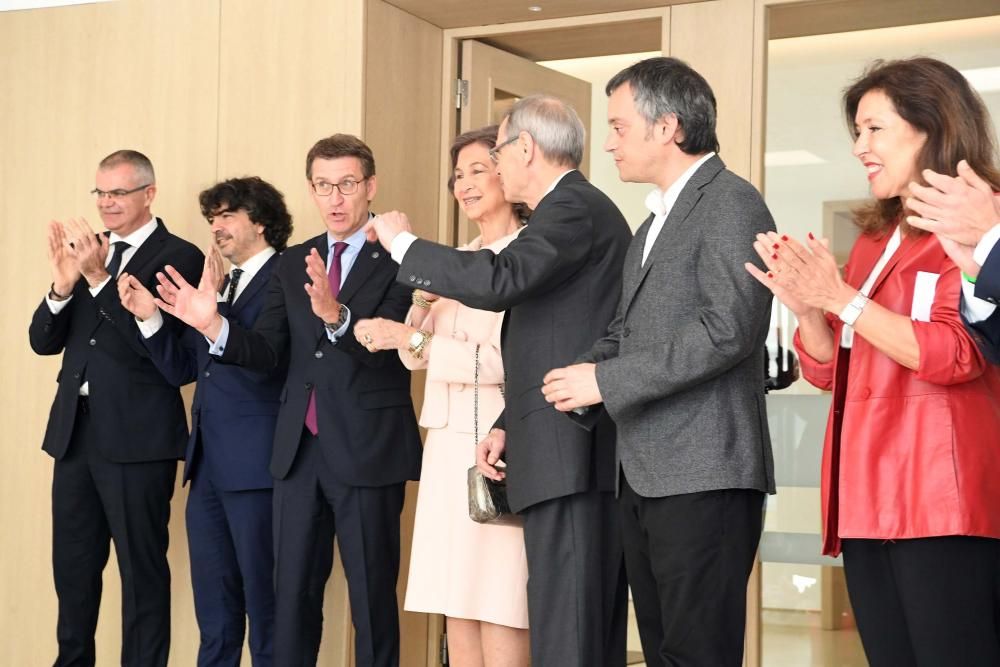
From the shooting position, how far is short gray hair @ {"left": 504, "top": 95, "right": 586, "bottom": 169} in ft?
10.0

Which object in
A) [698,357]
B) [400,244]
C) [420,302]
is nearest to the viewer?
[698,357]

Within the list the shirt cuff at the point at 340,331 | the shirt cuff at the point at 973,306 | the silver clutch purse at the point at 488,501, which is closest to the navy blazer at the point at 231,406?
the shirt cuff at the point at 340,331

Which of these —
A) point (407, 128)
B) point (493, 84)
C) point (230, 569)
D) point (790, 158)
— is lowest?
point (230, 569)

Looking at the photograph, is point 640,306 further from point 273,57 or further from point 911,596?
point 273,57

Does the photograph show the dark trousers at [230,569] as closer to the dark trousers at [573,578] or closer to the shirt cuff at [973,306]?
the dark trousers at [573,578]

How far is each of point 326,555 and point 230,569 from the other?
0.48 metres

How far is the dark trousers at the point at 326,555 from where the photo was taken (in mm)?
3664

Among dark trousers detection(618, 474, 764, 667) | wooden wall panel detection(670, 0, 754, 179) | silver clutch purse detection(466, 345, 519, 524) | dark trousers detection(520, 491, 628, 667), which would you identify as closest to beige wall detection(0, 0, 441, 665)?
wooden wall panel detection(670, 0, 754, 179)

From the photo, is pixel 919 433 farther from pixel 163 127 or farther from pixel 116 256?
pixel 163 127

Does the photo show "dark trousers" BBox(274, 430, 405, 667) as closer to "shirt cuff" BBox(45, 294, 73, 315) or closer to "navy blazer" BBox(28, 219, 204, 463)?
"navy blazer" BBox(28, 219, 204, 463)

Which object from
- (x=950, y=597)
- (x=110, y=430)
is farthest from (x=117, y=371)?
(x=950, y=597)

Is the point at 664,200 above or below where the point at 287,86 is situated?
below

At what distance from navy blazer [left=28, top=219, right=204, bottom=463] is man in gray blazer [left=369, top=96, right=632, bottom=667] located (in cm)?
158

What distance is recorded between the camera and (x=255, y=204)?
421 centimetres
